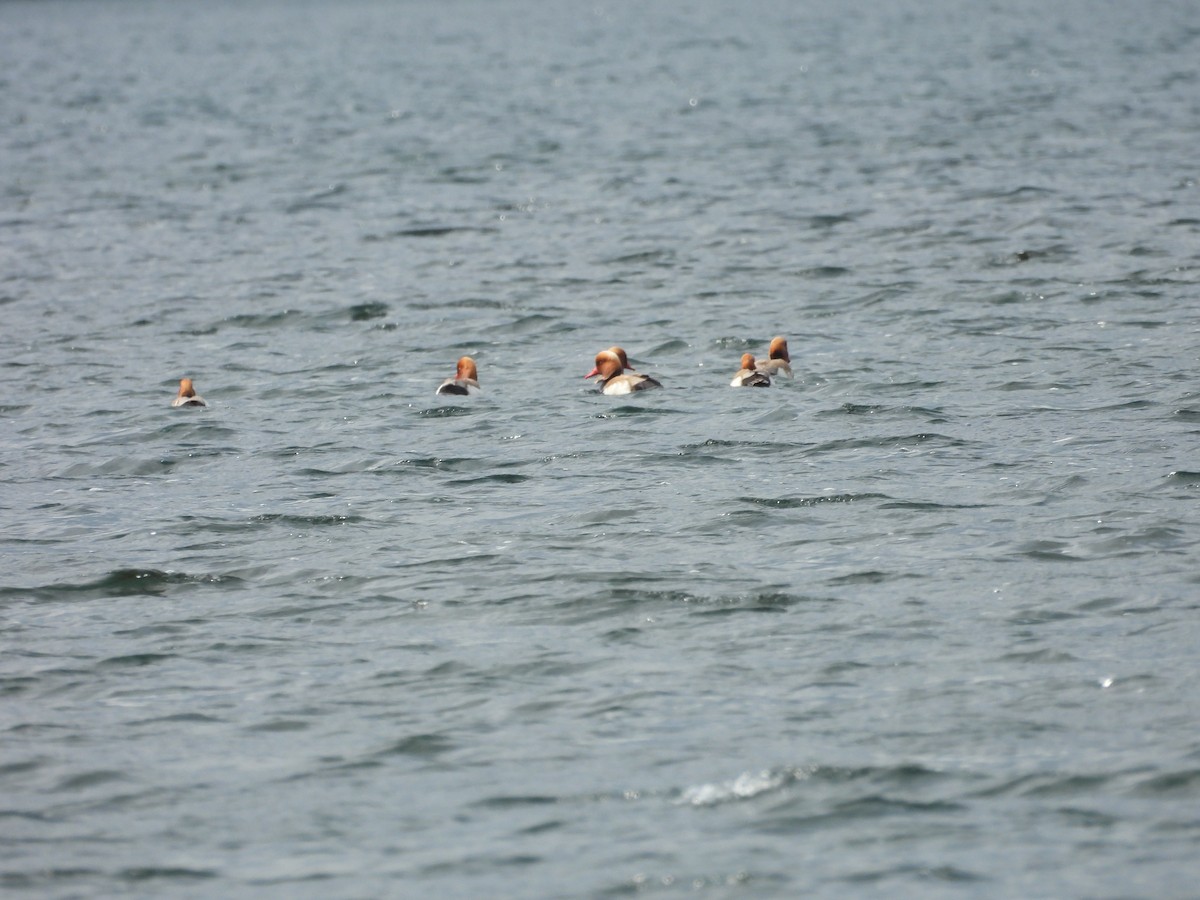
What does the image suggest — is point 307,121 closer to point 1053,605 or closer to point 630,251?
point 630,251

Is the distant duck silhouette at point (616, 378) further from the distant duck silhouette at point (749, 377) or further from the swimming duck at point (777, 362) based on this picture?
the swimming duck at point (777, 362)

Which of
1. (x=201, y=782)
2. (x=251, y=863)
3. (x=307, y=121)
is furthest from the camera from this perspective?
(x=307, y=121)

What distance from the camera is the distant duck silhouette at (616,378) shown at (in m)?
18.3

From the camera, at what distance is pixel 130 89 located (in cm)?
6234

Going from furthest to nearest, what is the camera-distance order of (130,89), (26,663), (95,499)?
(130,89) → (95,499) → (26,663)

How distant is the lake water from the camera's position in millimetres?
9203

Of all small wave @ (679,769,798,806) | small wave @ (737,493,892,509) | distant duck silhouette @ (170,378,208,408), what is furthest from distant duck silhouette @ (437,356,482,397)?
small wave @ (679,769,798,806)

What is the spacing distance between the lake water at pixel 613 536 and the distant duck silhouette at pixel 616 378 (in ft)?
0.97

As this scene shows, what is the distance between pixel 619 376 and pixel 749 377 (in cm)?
134

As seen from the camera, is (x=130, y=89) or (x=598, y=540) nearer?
(x=598, y=540)

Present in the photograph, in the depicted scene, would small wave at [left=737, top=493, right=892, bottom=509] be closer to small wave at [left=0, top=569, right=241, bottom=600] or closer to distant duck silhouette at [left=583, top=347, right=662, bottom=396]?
distant duck silhouette at [left=583, top=347, right=662, bottom=396]

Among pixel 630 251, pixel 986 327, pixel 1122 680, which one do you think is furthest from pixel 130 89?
pixel 1122 680

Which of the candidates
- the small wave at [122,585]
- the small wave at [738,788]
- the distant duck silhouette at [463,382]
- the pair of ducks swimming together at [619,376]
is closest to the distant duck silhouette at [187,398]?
the pair of ducks swimming together at [619,376]

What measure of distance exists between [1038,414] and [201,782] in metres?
9.46
